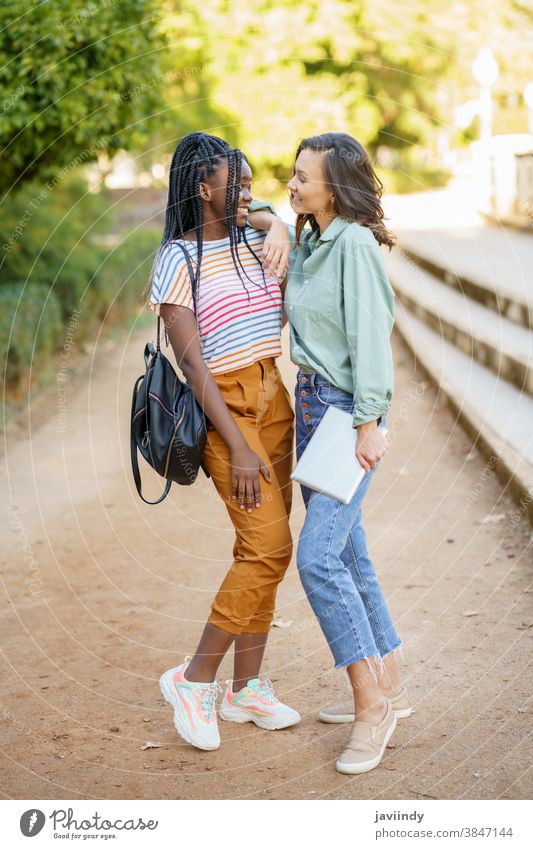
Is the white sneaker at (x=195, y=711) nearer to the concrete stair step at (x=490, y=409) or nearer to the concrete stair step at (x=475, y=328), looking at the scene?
the concrete stair step at (x=490, y=409)

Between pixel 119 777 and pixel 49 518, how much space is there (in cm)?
315

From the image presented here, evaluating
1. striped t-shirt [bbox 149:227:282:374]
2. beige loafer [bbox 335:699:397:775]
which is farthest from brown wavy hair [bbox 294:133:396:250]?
beige loafer [bbox 335:699:397:775]

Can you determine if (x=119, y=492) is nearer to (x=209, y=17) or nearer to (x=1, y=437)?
(x=1, y=437)

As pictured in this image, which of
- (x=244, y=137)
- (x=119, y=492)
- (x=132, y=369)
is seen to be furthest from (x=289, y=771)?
(x=244, y=137)

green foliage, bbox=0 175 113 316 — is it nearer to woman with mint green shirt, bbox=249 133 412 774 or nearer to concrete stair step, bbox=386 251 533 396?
concrete stair step, bbox=386 251 533 396

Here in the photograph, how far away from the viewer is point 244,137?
28.1 meters

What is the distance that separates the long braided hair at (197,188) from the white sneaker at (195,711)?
1227 mm

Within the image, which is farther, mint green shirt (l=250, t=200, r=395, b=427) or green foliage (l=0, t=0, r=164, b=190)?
green foliage (l=0, t=0, r=164, b=190)

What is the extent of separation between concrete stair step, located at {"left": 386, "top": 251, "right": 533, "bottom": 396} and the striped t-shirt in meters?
4.37

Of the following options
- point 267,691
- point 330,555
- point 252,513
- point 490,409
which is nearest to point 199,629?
point 267,691

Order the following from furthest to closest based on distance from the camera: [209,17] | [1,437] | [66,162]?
1. [209,17]
2. [66,162]
3. [1,437]

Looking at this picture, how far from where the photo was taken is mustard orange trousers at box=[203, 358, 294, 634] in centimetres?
327

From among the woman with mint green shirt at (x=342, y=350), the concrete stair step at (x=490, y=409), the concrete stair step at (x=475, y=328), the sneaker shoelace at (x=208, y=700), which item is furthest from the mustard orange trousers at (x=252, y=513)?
the concrete stair step at (x=475, y=328)

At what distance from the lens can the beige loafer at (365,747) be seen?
126 inches
